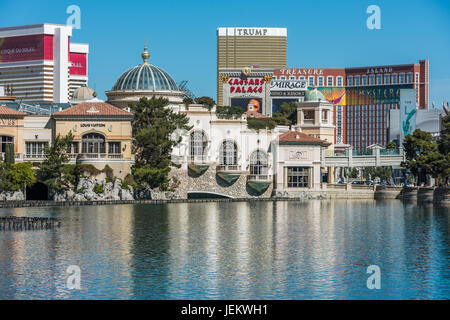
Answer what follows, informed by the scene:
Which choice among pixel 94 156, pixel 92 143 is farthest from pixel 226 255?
pixel 92 143

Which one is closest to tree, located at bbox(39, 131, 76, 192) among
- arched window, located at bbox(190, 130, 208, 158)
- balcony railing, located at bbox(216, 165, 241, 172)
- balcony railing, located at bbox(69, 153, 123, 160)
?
balcony railing, located at bbox(69, 153, 123, 160)

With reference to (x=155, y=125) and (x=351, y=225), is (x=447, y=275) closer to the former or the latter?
(x=351, y=225)

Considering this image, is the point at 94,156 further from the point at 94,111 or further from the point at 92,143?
the point at 94,111

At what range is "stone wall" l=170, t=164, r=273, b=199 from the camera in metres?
129

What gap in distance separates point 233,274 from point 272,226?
98.9 feet

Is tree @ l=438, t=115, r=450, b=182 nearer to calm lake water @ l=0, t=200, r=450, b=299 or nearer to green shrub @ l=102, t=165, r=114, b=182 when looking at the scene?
calm lake water @ l=0, t=200, r=450, b=299

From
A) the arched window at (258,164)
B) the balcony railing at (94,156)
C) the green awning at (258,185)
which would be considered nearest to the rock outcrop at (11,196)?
the balcony railing at (94,156)

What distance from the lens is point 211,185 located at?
131 meters

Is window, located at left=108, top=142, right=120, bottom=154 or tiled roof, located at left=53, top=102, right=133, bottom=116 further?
window, located at left=108, top=142, right=120, bottom=154

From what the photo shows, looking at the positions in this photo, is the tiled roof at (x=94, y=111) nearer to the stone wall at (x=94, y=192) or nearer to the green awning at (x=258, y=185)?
the stone wall at (x=94, y=192)

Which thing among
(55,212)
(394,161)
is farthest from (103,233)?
(394,161)

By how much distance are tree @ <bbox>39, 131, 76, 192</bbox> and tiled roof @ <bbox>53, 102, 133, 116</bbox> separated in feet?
14.2

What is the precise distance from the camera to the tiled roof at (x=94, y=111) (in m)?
122

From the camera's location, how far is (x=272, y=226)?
87250 millimetres
